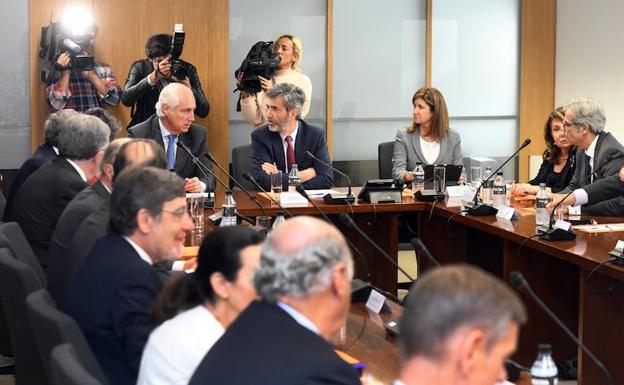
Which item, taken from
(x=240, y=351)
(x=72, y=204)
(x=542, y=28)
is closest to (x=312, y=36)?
(x=542, y=28)

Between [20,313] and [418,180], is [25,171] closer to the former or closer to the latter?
[20,313]

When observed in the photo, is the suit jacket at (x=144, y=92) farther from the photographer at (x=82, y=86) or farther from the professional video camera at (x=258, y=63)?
the professional video camera at (x=258, y=63)

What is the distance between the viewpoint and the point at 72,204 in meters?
3.63

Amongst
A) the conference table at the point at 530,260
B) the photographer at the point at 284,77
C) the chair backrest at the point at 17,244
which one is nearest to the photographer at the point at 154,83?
the photographer at the point at 284,77

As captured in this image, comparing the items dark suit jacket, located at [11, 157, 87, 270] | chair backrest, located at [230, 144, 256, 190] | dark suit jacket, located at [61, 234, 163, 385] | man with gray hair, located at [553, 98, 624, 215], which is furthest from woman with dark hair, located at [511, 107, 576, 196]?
dark suit jacket, located at [61, 234, 163, 385]

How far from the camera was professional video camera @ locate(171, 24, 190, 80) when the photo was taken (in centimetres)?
686

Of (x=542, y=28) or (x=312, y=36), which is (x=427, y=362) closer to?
(x=312, y=36)

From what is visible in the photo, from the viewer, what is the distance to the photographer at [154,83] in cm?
694

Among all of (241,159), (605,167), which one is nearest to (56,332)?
(605,167)

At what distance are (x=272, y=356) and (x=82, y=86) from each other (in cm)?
578

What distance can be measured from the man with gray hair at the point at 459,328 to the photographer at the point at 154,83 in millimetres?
5595

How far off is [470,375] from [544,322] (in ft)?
10.6

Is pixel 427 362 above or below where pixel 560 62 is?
below

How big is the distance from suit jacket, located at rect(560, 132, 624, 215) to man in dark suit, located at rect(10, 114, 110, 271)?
243cm
